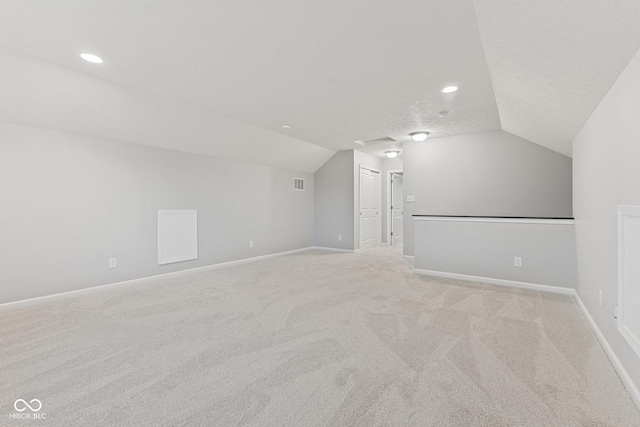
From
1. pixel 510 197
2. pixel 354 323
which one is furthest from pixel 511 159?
pixel 354 323

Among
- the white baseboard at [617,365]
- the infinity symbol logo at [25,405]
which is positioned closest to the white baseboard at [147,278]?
the infinity symbol logo at [25,405]

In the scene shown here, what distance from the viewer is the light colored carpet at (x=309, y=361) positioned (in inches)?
60.2

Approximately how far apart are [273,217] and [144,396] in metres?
4.96

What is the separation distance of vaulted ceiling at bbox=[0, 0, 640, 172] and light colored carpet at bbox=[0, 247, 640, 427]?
1982mm

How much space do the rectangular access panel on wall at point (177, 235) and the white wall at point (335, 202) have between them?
10.9 feet

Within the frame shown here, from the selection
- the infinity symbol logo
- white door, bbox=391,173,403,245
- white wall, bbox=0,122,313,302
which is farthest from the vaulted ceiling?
white door, bbox=391,173,403,245

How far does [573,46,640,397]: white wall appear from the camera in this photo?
1.72 m

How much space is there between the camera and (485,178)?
17.4 feet

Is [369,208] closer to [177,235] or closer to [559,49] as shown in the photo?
[177,235]

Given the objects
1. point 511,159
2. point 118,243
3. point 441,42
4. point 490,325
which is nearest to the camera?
point 441,42

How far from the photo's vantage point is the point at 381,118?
4.35 meters

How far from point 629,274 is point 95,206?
5.28m

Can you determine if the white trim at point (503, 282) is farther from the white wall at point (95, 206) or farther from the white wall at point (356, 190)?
the white wall at point (95, 206)

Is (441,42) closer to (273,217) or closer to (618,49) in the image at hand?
(618,49)
